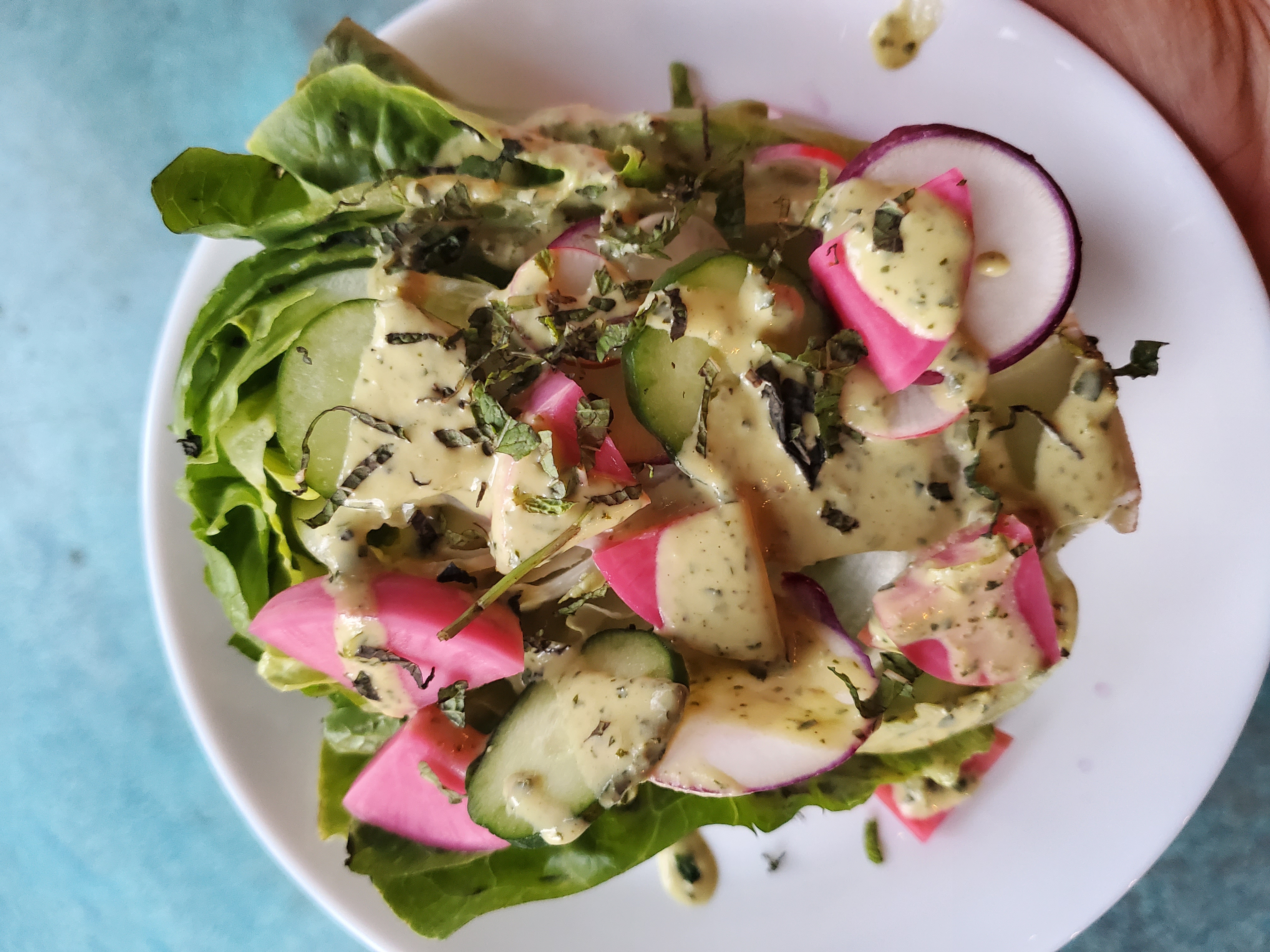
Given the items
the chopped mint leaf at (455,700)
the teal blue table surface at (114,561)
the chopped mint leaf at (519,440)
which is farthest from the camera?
the teal blue table surface at (114,561)

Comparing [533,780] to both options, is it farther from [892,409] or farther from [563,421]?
[892,409]

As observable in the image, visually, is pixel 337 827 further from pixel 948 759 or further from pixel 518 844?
pixel 948 759

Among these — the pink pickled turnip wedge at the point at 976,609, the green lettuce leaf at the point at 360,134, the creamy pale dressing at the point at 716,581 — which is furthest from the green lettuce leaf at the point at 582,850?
the green lettuce leaf at the point at 360,134

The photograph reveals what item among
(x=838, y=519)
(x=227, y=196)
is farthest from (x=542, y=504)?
(x=227, y=196)

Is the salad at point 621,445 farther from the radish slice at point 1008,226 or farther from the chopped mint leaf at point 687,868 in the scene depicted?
the chopped mint leaf at point 687,868

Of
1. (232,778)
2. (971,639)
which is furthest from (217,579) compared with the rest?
(971,639)

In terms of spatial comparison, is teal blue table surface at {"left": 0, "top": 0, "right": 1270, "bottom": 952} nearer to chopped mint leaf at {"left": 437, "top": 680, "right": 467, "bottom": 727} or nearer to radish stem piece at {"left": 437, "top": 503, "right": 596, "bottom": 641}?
chopped mint leaf at {"left": 437, "top": 680, "right": 467, "bottom": 727}
